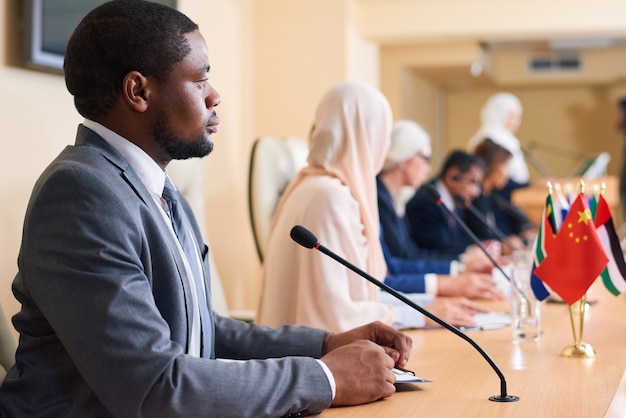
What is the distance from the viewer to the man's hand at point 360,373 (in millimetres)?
1438

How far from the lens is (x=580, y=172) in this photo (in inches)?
248

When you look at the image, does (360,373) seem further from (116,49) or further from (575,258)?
(575,258)

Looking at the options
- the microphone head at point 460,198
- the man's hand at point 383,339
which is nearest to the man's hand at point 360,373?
the man's hand at point 383,339

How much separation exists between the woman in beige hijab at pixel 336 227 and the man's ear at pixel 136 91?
2.91ft

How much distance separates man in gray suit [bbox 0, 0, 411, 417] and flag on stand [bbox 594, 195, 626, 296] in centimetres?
90

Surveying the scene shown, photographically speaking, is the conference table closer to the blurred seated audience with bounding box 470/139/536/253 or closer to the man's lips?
the man's lips

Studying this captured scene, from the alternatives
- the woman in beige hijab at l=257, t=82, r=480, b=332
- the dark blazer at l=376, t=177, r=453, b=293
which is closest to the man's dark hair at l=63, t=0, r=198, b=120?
the woman in beige hijab at l=257, t=82, r=480, b=332

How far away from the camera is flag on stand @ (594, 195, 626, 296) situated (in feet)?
7.16

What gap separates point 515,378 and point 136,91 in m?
0.84

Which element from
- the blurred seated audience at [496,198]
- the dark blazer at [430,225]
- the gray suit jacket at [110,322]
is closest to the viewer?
the gray suit jacket at [110,322]

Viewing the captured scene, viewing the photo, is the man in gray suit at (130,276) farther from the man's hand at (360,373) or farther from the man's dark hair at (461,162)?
the man's dark hair at (461,162)

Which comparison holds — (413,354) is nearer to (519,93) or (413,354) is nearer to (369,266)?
(369,266)

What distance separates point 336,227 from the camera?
2.33 meters

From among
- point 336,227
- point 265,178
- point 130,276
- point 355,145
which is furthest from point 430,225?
point 130,276
